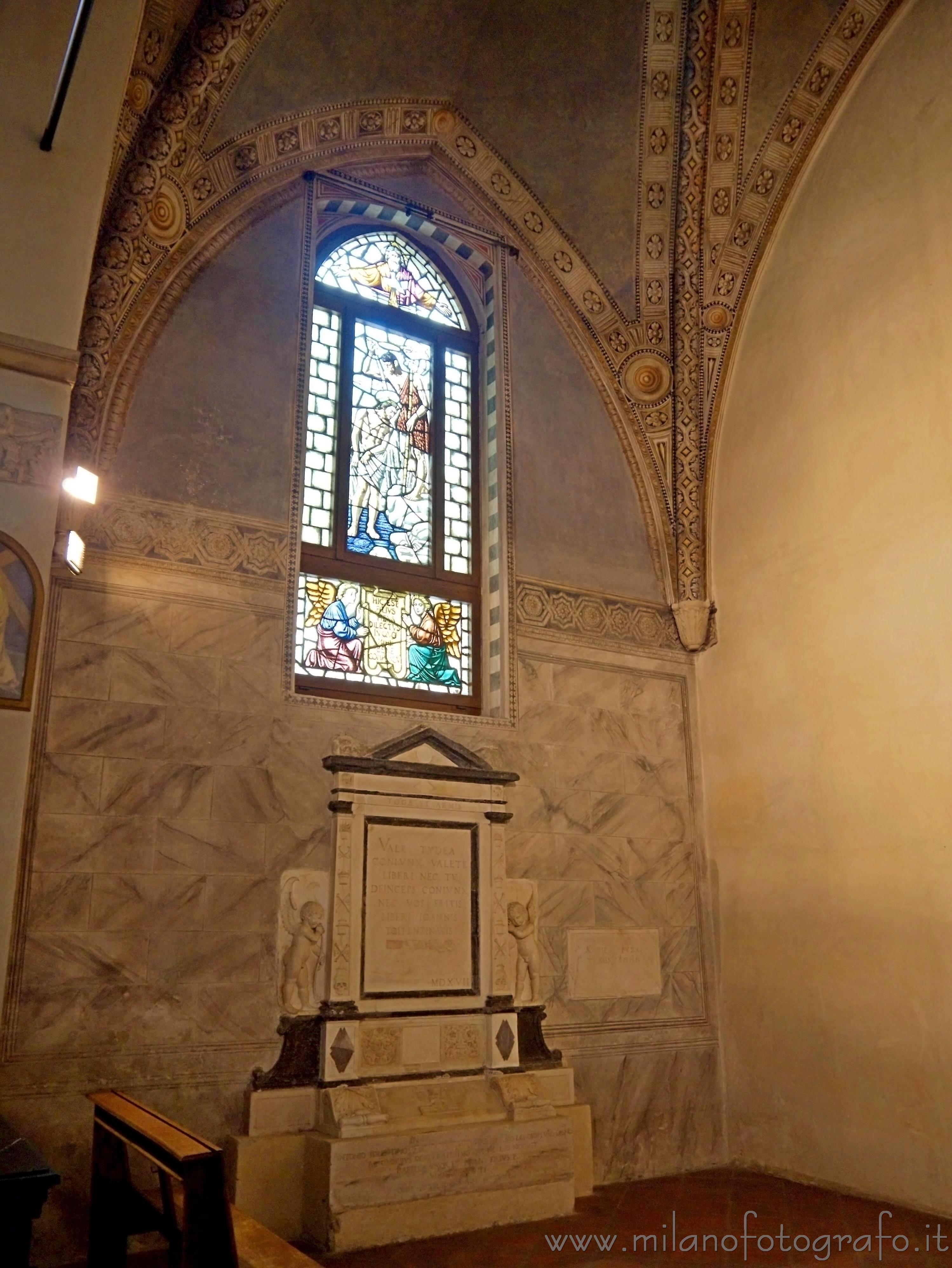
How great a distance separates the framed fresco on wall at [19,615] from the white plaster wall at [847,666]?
17.1ft

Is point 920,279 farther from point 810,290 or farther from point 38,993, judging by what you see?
point 38,993

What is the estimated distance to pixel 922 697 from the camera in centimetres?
694

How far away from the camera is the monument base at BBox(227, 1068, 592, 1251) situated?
19.1ft

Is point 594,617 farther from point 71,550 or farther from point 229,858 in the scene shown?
point 71,550

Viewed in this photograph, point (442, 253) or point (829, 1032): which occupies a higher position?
point (442, 253)

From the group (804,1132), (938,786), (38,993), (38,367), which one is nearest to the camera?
(38,367)

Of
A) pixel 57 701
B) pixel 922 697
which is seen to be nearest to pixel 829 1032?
pixel 922 697

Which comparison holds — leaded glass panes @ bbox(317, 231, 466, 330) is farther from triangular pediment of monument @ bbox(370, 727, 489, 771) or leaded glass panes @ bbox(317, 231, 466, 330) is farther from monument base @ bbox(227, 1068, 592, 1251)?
monument base @ bbox(227, 1068, 592, 1251)

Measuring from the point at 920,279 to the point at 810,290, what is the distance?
3.45 feet

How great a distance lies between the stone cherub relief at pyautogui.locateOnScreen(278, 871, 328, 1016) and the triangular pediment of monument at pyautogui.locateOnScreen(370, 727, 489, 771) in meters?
0.91

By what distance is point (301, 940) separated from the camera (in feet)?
21.2

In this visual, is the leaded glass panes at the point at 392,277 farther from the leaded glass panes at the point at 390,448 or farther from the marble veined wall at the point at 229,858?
the marble veined wall at the point at 229,858

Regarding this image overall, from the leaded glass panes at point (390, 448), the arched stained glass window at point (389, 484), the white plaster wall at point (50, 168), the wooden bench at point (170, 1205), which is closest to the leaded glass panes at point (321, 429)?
the arched stained glass window at point (389, 484)

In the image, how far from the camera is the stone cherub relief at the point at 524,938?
23.6 ft
